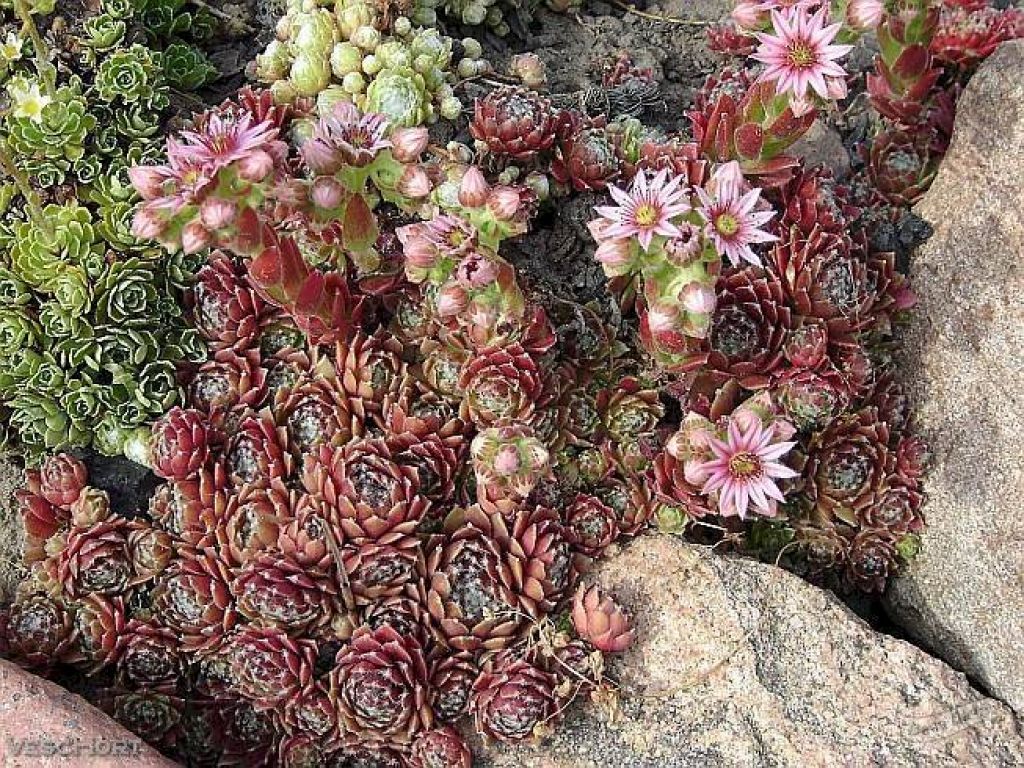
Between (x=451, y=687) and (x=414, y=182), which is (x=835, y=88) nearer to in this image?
(x=414, y=182)

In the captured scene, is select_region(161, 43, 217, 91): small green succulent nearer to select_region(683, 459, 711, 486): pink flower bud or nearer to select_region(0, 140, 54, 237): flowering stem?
select_region(0, 140, 54, 237): flowering stem

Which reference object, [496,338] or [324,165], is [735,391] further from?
[324,165]

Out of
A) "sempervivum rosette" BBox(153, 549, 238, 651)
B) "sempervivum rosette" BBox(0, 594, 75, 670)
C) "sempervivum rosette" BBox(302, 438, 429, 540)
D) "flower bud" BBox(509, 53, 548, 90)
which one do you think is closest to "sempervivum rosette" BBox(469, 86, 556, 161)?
"flower bud" BBox(509, 53, 548, 90)

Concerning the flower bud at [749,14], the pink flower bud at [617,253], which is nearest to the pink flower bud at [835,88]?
the flower bud at [749,14]

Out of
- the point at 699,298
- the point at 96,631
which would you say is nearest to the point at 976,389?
the point at 699,298

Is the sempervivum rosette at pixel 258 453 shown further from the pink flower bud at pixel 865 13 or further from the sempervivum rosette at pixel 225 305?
the pink flower bud at pixel 865 13

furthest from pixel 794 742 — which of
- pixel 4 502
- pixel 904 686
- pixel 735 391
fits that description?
pixel 4 502
